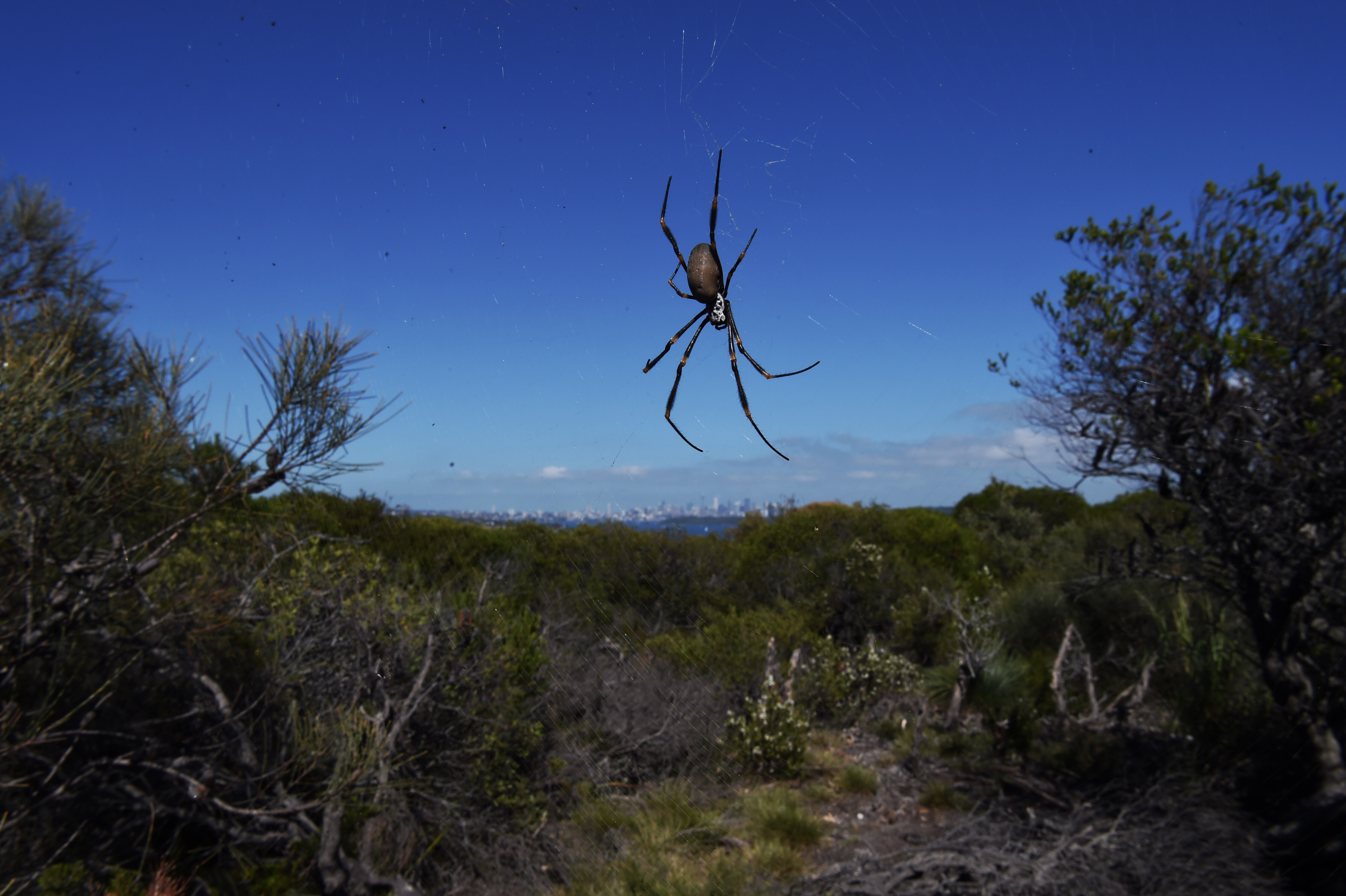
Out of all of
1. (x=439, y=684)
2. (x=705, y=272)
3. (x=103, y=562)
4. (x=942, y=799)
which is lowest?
(x=942, y=799)

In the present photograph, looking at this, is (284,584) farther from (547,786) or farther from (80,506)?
(547,786)

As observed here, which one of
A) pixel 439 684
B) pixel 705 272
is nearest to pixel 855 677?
pixel 439 684

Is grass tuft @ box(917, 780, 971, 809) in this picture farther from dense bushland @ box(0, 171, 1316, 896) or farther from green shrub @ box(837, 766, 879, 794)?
green shrub @ box(837, 766, 879, 794)

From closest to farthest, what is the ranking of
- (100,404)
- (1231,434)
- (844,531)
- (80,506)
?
(80,506), (100,404), (1231,434), (844,531)

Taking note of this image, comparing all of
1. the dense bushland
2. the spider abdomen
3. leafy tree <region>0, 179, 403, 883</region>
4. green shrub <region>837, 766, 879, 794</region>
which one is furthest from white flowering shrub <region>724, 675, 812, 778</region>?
the spider abdomen

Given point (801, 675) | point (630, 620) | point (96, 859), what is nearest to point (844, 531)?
point (801, 675)

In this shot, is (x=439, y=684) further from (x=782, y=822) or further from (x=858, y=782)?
(x=858, y=782)
